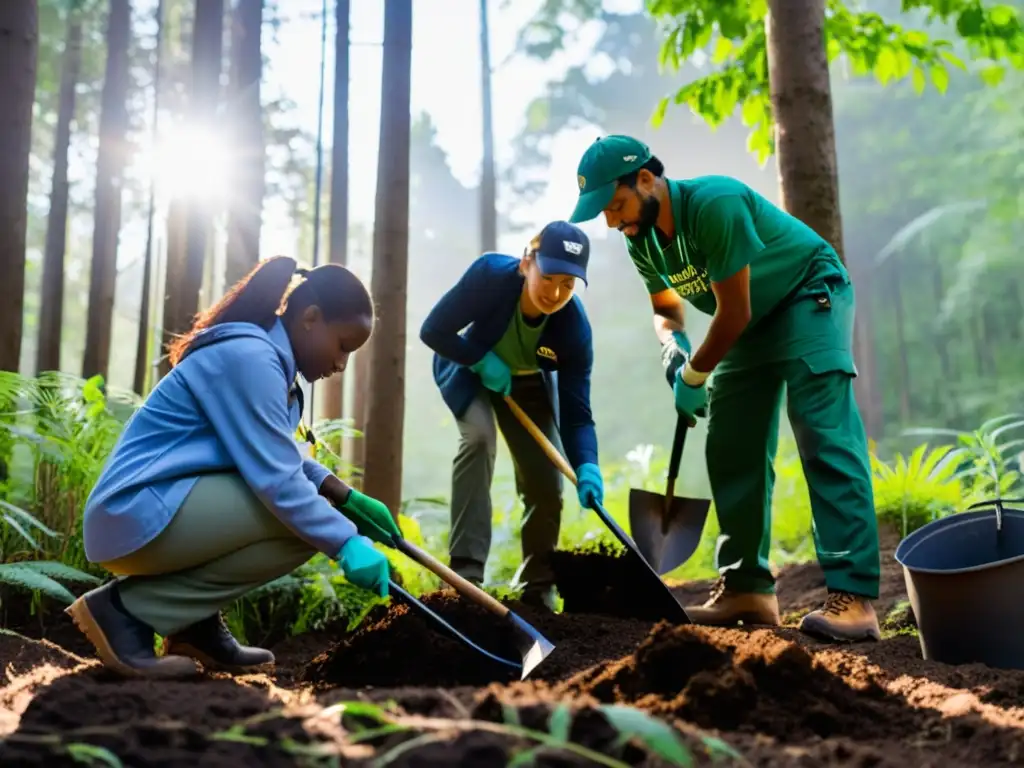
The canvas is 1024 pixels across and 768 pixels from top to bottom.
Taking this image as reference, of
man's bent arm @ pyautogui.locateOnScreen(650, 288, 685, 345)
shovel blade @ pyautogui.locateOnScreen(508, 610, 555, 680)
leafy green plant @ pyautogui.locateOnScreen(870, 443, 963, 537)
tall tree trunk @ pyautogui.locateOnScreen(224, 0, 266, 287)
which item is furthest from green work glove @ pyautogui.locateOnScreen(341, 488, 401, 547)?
tall tree trunk @ pyautogui.locateOnScreen(224, 0, 266, 287)

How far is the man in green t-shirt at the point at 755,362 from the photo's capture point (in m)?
3.06

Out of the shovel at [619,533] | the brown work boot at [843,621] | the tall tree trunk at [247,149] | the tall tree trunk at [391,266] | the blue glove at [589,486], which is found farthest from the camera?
the tall tree trunk at [247,149]

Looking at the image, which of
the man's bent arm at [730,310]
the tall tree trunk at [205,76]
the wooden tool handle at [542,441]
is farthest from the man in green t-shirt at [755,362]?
the tall tree trunk at [205,76]

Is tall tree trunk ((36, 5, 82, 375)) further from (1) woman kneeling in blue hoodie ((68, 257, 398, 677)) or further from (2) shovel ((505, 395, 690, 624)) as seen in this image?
(1) woman kneeling in blue hoodie ((68, 257, 398, 677))

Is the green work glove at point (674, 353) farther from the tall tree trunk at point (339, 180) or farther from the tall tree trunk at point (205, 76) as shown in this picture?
the tall tree trunk at point (339, 180)

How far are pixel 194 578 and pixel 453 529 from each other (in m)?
1.61

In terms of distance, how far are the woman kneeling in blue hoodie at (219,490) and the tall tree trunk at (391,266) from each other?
7.22 ft

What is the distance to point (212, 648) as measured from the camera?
273 centimetres

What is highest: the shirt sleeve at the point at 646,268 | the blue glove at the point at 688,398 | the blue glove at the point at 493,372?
the shirt sleeve at the point at 646,268

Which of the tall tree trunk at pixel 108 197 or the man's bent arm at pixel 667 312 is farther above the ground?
the tall tree trunk at pixel 108 197

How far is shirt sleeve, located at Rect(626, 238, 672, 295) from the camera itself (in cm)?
348

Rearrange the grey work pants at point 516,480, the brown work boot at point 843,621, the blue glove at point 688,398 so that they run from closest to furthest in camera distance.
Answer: the brown work boot at point 843,621 < the blue glove at point 688,398 < the grey work pants at point 516,480

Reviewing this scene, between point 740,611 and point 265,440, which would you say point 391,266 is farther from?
point 265,440

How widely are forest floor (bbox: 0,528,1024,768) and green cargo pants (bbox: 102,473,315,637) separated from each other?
0.65 feet
